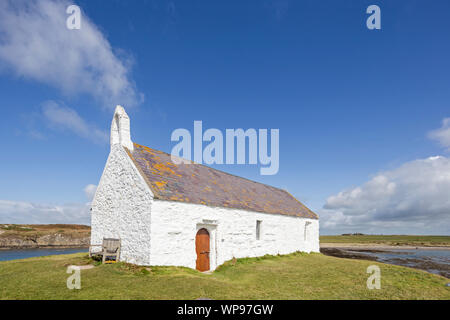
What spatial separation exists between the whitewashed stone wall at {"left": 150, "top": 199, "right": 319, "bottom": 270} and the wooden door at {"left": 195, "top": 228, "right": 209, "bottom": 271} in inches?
12.9

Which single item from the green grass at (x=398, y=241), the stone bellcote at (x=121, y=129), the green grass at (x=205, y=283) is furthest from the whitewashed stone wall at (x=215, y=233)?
the green grass at (x=398, y=241)

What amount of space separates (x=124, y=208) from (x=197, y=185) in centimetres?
458

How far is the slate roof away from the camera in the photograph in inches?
554

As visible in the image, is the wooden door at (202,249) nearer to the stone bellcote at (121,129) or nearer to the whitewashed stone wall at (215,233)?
the whitewashed stone wall at (215,233)

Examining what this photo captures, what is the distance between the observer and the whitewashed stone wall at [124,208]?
12.6m

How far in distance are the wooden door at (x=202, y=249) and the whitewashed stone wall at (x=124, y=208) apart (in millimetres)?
3087

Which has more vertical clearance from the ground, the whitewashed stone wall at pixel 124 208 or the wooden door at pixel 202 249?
the whitewashed stone wall at pixel 124 208

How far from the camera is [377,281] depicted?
Answer: 11719 millimetres

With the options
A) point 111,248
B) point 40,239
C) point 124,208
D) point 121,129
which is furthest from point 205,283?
point 40,239

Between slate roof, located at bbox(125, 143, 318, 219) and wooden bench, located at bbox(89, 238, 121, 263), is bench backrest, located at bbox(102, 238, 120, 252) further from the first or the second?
slate roof, located at bbox(125, 143, 318, 219)

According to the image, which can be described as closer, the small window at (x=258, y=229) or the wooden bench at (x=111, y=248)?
the wooden bench at (x=111, y=248)
